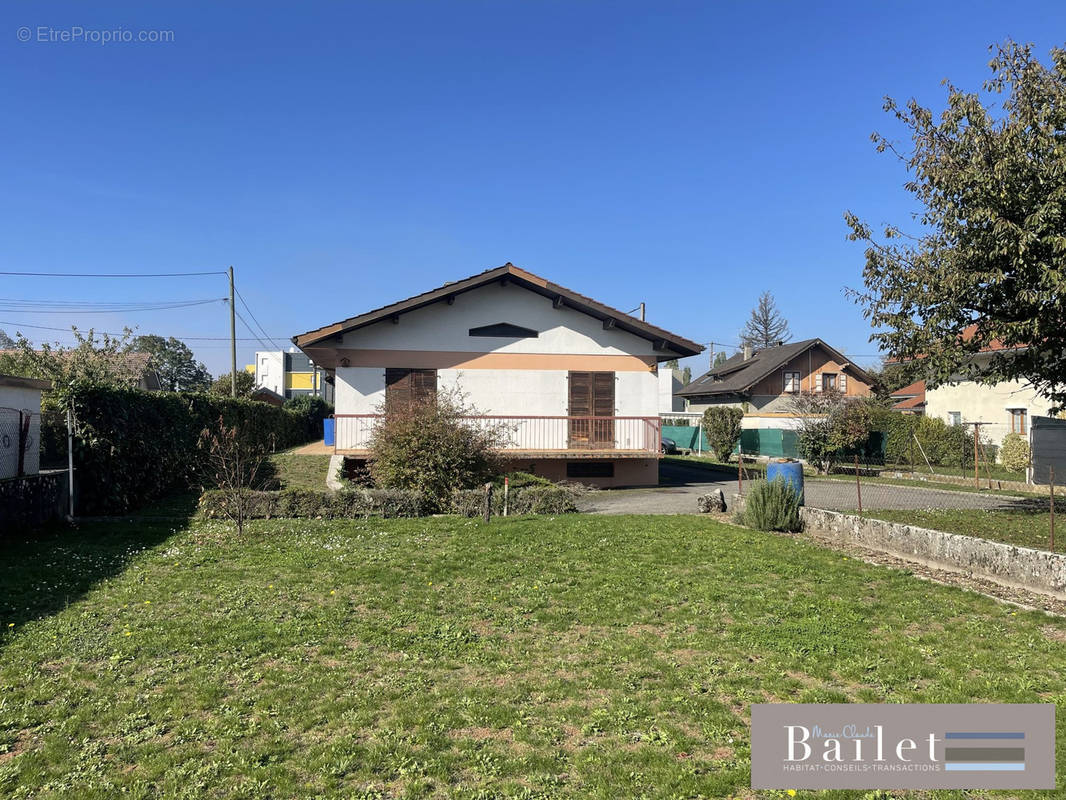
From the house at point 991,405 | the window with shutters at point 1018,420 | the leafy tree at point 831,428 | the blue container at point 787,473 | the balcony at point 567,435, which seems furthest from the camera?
the window with shutters at point 1018,420

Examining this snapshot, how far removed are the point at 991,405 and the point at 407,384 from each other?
24.1 m

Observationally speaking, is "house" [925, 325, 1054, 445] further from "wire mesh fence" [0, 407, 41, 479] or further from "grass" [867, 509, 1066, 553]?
"wire mesh fence" [0, 407, 41, 479]

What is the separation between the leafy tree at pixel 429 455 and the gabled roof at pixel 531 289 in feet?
15.4

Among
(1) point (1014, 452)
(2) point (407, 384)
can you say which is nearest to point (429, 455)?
(2) point (407, 384)

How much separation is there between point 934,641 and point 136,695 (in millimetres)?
6496

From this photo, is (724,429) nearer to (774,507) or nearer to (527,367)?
(527,367)

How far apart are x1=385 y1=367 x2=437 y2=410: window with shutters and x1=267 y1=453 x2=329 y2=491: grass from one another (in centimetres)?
306

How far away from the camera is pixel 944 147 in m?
10.4

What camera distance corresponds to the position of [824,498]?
1623 centimetres

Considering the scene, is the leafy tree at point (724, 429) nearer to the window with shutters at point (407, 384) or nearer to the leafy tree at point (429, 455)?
the window with shutters at point (407, 384)

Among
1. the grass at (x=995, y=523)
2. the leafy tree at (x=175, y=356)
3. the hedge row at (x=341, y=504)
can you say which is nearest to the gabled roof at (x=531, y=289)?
the hedge row at (x=341, y=504)

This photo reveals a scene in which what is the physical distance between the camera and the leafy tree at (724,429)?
28438 millimetres

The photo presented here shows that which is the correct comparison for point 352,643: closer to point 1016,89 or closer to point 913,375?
point 913,375

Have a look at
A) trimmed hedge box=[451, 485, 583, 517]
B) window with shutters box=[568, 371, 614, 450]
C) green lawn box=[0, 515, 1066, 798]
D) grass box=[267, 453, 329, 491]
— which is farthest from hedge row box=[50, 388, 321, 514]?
window with shutters box=[568, 371, 614, 450]
